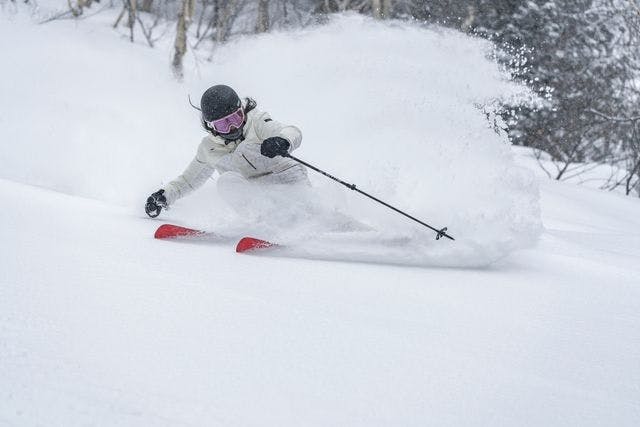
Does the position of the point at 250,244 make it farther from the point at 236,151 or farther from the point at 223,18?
the point at 223,18

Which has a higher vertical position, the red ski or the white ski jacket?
the white ski jacket

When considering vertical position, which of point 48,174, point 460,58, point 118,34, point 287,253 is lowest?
point 118,34

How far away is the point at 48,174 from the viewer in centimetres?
534

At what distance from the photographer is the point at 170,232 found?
3404 mm

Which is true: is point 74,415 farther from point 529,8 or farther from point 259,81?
point 529,8

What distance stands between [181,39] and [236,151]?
6.85 m

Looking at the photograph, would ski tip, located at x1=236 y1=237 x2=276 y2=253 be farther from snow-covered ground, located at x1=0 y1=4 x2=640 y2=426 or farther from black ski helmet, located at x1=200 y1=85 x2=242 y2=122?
black ski helmet, located at x1=200 y1=85 x2=242 y2=122

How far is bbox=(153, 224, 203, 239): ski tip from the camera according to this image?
3369 mm

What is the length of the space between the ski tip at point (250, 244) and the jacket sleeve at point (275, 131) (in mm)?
580

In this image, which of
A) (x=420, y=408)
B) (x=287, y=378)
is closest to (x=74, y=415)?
(x=287, y=378)

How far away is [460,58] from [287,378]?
5441mm

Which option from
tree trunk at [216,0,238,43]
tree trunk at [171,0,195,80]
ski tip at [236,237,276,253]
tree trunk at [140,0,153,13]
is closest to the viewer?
ski tip at [236,237,276,253]

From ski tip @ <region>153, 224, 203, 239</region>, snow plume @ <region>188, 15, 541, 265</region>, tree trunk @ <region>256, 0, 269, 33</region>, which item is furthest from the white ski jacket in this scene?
tree trunk @ <region>256, 0, 269, 33</region>

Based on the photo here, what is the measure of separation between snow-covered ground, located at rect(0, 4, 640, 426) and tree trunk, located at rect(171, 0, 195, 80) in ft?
11.4
